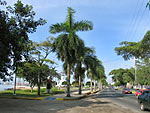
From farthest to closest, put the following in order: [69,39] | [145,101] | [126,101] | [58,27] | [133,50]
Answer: [133,50], [58,27], [69,39], [126,101], [145,101]

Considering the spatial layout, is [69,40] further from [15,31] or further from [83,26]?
[15,31]

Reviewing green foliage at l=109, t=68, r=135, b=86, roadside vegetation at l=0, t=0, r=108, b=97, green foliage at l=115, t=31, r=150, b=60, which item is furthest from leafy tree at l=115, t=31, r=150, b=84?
green foliage at l=109, t=68, r=135, b=86

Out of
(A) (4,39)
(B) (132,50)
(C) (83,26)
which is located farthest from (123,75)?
(A) (4,39)

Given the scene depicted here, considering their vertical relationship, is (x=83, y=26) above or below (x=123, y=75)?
above

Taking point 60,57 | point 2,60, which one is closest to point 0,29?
point 2,60

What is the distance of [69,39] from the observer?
68.8ft

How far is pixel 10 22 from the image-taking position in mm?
12688

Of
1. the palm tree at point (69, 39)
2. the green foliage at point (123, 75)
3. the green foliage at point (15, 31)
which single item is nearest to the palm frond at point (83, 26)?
the palm tree at point (69, 39)

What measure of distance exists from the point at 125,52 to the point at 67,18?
619 inches

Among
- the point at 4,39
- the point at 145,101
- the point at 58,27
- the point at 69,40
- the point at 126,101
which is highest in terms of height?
the point at 58,27

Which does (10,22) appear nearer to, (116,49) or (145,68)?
(116,49)

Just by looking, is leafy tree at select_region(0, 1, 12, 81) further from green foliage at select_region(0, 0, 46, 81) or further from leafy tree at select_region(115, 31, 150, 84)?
leafy tree at select_region(115, 31, 150, 84)

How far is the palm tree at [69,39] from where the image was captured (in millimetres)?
20812

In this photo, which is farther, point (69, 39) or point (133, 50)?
point (133, 50)
